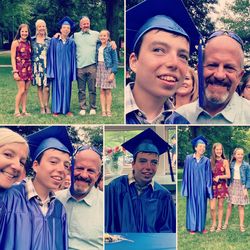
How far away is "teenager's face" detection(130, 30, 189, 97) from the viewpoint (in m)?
7.12

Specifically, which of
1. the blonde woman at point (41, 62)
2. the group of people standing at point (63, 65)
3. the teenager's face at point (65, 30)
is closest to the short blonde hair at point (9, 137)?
the group of people standing at point (63, 65)

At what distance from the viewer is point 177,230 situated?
295 inches

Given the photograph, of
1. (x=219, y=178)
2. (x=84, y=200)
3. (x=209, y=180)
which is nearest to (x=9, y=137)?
(x=84, y=200)

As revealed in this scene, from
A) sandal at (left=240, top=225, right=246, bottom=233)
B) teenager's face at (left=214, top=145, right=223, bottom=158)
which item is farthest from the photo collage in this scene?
sandal at (left=240, top=225, right=246, bottom=233)

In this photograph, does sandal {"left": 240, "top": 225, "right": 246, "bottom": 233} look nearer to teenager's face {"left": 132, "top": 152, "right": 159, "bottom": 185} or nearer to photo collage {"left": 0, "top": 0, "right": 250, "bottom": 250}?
photo collage {"left": 0, "top": 0, "right": 250, "bottom": 250}

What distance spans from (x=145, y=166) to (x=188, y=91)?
977 mm

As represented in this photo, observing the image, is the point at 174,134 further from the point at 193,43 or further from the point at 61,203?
the point at 61,203

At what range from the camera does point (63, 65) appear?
7.25 metres

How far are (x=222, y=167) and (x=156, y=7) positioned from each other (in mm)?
1972

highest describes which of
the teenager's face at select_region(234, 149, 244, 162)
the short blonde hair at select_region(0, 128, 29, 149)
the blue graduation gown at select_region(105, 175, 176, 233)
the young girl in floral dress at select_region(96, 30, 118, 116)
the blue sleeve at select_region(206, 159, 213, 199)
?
the young girl in floral dress at select_region(96, 30, 118, 116)

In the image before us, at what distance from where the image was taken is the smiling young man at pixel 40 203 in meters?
6.94

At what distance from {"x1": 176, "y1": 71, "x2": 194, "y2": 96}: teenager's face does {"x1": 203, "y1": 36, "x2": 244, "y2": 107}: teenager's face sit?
0.56 feet

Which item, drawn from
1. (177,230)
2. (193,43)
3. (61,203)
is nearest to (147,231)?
(177,230)

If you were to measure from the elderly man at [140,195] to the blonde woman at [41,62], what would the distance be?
3.37 ft
